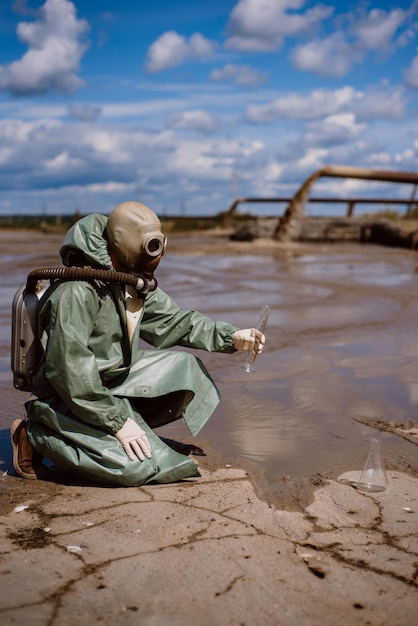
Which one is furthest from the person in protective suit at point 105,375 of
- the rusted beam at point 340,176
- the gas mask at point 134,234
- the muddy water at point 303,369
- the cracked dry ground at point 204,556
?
the rusted beam at point 340,176

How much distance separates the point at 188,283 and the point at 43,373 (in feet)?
26.3

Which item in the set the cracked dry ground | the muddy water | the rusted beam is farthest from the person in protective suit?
the rusted beam

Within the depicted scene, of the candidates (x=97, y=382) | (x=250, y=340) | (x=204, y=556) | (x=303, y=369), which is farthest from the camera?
(x=303, y=369)

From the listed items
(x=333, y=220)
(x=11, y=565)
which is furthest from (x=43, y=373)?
(x=333, y=220)

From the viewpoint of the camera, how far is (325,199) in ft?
68.7

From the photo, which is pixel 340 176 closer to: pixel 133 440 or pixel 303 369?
pixel 303 369

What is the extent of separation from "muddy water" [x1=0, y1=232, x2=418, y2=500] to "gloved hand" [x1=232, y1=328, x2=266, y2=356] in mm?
614

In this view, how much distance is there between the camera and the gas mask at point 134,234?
11.4ft

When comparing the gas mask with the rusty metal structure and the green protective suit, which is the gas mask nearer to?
the green protective suit

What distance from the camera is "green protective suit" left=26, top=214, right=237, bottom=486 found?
3.37m

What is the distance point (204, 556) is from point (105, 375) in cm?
109

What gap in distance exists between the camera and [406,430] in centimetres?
467

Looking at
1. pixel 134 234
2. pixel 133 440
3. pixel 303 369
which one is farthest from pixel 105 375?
pixel 303 369

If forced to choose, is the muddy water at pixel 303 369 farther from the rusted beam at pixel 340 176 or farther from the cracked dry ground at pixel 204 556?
the rusted beam at pixel 340 176
